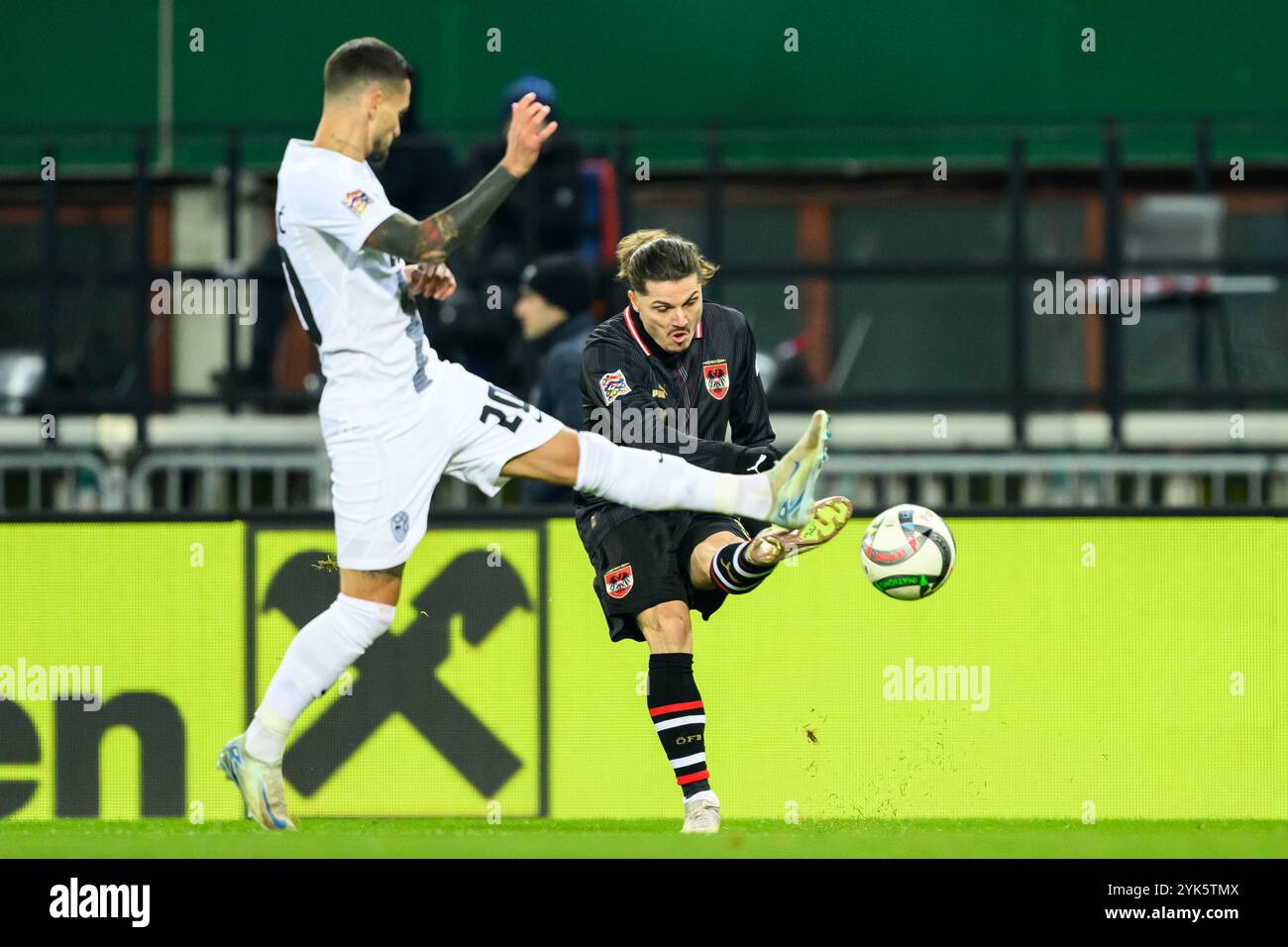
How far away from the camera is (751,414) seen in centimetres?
813

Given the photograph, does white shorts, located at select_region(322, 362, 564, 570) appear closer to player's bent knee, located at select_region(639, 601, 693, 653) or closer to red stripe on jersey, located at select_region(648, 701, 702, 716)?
player's bent knee, located at select_region(639, 601, 693, 653)

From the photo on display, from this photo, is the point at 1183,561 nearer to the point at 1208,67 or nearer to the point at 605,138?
the point at 605,138

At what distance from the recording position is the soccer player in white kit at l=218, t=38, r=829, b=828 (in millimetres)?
6961

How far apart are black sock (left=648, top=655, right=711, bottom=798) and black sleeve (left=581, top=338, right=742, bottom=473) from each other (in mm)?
748

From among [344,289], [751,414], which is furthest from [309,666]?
[751,414]

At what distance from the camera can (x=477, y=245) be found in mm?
11664

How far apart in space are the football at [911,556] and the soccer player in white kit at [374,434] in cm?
78

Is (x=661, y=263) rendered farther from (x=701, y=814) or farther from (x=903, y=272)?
(x=903, y=272)

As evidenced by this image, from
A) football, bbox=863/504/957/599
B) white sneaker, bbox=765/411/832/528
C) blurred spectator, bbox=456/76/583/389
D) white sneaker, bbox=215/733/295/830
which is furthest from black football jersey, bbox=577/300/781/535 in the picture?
blurred spectator, bbox=456/76/583/389

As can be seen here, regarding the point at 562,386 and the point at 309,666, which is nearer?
the point at 309,666

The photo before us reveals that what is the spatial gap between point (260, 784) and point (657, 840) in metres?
1.31

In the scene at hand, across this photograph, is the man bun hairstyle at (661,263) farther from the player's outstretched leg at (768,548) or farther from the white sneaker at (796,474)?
the player's outstretched leg at (768,548)
